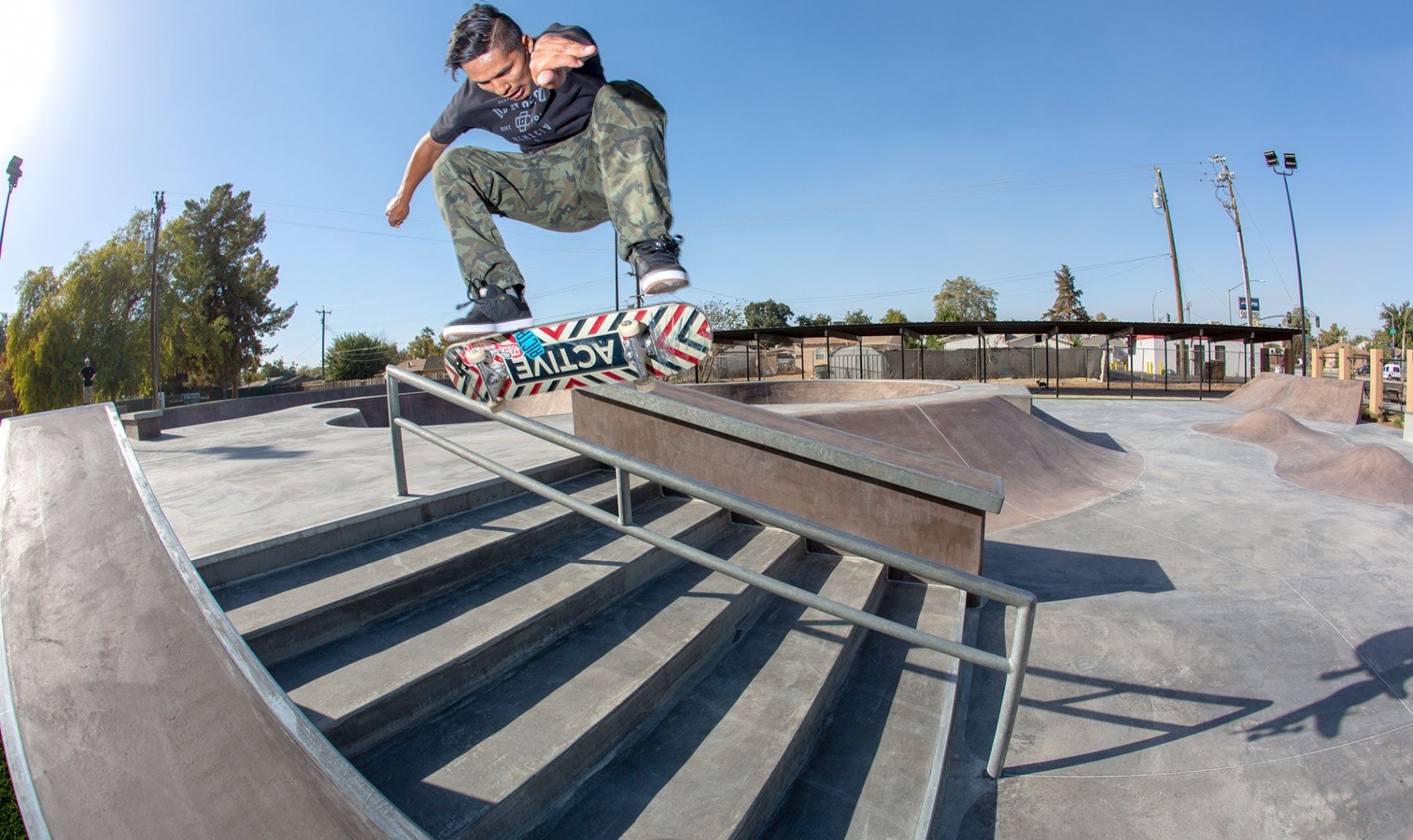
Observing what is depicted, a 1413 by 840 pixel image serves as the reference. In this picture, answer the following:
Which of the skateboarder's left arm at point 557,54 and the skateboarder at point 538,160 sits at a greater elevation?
the skateboarder's left arm at point 557,54

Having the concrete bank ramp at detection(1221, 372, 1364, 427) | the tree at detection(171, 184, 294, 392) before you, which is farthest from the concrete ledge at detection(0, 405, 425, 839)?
the tree at detection(171, 184, 294, 392)

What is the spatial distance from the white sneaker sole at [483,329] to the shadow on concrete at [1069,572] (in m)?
4.43

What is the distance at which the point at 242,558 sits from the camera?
258cm

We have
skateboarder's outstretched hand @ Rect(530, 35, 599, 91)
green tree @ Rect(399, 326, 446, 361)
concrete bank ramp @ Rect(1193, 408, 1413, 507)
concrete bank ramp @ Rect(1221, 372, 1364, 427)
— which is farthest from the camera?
green tree @ Rect(399, 326, 446, 361)

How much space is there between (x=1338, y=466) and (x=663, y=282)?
10.8 metres

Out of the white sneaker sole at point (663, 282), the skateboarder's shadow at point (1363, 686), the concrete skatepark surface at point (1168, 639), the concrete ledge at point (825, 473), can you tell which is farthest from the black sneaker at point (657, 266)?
the skateboarder's shadow at point (1363, 686)

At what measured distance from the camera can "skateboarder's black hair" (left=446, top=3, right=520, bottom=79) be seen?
2.30 meters

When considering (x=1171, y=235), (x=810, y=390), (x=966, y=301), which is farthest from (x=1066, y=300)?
(x=810, y=390)

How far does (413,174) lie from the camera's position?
2.93 m

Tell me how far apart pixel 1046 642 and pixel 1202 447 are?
9.87m

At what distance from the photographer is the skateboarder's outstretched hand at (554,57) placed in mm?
2234

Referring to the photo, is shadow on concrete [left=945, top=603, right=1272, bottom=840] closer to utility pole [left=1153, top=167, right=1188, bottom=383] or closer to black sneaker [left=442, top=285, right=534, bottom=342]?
black sneaker [left=442, top=285, right=534, bottom=342]

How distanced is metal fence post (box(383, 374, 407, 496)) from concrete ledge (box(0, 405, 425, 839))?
3.68ft

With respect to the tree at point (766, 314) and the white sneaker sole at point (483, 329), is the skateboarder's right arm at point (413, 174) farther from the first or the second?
the tree at point (766, 314)
